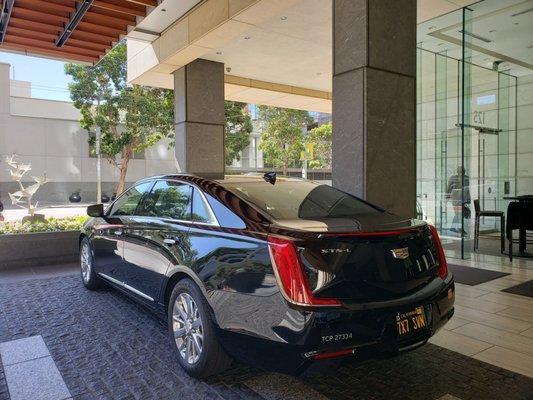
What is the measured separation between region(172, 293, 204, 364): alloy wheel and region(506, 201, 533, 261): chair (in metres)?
6.19

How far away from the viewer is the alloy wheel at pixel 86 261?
17.6 feet

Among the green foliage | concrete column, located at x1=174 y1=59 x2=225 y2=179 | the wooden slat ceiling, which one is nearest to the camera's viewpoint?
Answer: the wooden slat ceiling

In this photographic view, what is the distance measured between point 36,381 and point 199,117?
6.57 metres

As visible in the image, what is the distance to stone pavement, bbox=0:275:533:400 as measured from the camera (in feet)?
9.39

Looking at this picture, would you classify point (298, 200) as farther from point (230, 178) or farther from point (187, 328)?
point (187, 328)

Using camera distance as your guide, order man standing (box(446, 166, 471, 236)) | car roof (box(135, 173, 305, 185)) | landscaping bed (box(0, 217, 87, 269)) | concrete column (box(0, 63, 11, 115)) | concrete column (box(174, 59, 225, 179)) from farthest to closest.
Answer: concrete column (box(0, 63, 11, 115)), concrete column (box(174, 59, 225, 179)), man standing (box(446, 166, 471, 236)), landscaping bed (box(0, 217, 87, 269)), car roof (box(135, 173, 305, 185))

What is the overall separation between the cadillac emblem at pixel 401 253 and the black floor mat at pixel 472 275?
12.1 ft

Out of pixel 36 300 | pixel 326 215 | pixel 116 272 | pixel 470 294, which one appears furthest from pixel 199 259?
pixel 470 294

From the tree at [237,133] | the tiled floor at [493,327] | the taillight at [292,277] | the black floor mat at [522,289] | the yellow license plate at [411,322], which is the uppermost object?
the tree at [237,133]

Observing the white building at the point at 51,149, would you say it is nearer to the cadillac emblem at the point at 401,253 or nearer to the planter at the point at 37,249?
the planter at the point at 37,249

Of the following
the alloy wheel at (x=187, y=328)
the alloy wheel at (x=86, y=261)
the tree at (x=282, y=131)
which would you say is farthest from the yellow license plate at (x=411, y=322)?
the tree at (x=282, y=131)

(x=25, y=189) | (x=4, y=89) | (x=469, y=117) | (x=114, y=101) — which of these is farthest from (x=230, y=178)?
(x=4, y=89)

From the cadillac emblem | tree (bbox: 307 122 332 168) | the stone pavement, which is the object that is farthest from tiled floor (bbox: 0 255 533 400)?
tree (bbox: 307 122 332 168)

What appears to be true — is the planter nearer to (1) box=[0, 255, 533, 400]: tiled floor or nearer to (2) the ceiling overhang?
(1) box=[0, 255, 533, 400]: tiled floor
